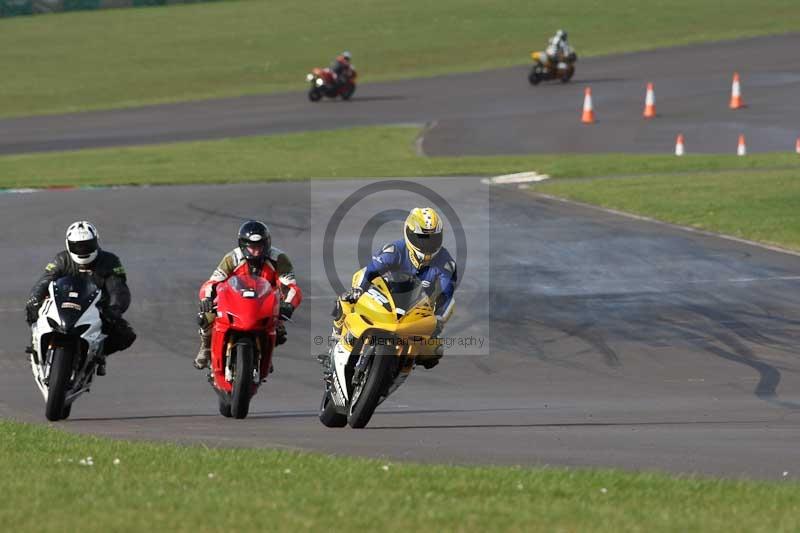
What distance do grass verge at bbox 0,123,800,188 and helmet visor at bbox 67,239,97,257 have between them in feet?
56.4

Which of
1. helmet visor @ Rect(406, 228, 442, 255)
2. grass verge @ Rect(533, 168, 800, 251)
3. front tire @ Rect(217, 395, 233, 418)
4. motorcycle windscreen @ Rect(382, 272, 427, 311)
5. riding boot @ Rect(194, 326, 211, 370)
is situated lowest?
grass verge @ Rect(533, 168, 800, 251)

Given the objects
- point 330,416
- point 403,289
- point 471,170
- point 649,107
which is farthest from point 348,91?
point 403,289

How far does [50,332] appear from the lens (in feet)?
40.2

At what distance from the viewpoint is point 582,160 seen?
106 feet

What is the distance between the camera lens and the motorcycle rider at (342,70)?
154 ft

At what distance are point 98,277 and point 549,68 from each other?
36.9 m

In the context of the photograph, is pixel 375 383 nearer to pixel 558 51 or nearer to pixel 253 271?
pixel 253 271

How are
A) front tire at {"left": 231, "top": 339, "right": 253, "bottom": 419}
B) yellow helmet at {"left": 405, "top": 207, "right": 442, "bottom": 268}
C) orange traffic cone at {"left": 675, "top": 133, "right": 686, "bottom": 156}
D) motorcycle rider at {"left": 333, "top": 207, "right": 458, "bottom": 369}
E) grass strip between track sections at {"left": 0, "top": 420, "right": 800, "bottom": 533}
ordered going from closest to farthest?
grass strip between track sections at {"left": 0, "top": 420, "right": 800, "bottom": 533} → motorcycle rider at {"left": 333, "top": 207, "right": 458, "bottom": 369} → yellow helmet at {"left": 405, "top": 207, "right": 442, "bottom": 268} → front tire at {"left": 231, "top": 339, "right": 253, "bottom": 419} → orange traffic cone at {"left": 675, "top": 133, "right": 686, "bottom": 156}

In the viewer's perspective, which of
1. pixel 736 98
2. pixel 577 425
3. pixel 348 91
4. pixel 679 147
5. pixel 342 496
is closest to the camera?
pixel 342 496

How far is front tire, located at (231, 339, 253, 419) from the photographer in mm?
12352

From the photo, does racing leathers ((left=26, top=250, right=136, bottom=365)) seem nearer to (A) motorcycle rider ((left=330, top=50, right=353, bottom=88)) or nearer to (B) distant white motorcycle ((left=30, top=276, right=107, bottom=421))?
(B) distant white motorcycle ((left=30, top=276, right=107, bottom=421))

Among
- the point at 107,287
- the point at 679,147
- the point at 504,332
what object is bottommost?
the point at 679,147

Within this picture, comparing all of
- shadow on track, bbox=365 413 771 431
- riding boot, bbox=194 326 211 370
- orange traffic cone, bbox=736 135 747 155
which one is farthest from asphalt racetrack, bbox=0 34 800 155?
shadow on track, bbox=365 413 771 431

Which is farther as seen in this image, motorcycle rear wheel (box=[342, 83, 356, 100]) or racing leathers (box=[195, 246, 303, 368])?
motorcycle rear wheel (box=[342, 83, 356, 100])
